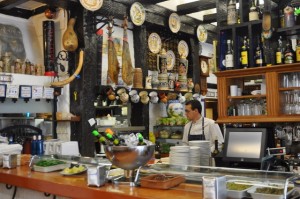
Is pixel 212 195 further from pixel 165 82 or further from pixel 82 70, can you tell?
pixel 165 82

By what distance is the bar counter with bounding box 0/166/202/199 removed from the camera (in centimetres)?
205

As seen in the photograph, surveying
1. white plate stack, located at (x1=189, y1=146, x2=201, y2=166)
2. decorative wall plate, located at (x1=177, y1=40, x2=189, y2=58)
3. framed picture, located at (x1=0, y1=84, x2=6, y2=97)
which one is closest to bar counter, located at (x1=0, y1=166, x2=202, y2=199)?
white plate stack, located at (x1=189, y1=146, x2=201, y2=166)

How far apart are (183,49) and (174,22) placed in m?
0.81

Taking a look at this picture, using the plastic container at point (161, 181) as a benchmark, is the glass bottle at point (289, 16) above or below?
above

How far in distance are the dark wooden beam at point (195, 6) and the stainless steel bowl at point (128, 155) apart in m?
4.61

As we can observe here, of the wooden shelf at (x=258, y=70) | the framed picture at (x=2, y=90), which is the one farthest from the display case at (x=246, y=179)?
the framed picture at (x=2, y=90)

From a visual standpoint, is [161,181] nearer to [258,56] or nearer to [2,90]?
[258,56]

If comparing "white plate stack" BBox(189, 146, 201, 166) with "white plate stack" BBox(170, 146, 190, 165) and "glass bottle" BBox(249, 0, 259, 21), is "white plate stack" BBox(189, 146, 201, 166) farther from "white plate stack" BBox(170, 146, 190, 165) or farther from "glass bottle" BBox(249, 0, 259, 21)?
"glass bottle" BBox(249, 0, 259, 21)

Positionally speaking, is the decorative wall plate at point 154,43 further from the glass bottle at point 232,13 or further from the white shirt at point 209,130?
the glass bottle at point 232,13

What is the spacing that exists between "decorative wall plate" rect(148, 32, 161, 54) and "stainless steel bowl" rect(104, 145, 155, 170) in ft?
14.9

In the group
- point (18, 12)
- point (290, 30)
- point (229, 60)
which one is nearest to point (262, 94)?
point (229, 60)

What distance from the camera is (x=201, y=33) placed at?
763 cm

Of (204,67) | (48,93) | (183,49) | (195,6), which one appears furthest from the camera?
(204,67)

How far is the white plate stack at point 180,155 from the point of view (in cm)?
311
